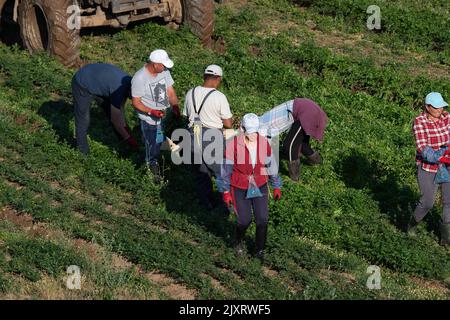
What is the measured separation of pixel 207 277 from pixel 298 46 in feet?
28.6

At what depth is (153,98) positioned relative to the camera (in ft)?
41.9

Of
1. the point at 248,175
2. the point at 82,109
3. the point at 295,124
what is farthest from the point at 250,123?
the point at 82,109

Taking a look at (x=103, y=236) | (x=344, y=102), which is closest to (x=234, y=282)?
(x=103, y=236)

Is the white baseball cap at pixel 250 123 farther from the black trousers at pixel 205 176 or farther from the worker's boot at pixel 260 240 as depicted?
the black trousers at pixel 205 176

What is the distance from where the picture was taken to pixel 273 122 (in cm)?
1310

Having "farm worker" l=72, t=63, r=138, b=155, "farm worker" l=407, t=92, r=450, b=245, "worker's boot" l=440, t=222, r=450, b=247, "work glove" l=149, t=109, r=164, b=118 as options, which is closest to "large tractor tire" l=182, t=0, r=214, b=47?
"farm worker" l=72, t=63, r=138, b=155

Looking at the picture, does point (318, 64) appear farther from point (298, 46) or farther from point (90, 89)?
point (90, 89)

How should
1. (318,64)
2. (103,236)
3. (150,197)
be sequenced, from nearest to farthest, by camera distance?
(103,236)
(150,197)
(318,64)

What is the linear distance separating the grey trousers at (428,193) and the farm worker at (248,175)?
76.7 inches

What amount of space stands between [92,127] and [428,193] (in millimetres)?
5392

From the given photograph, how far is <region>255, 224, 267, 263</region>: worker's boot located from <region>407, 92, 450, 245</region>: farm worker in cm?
208

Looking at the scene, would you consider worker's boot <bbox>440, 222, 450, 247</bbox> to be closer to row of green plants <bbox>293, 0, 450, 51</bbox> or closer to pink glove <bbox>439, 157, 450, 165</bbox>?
pink glove <bbox>439, 157, 450, 165</bbox>

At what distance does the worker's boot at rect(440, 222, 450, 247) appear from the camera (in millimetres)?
11852

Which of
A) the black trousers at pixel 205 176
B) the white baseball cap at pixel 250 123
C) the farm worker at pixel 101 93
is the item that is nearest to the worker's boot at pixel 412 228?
the black trousers at pixel 205 176
